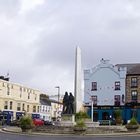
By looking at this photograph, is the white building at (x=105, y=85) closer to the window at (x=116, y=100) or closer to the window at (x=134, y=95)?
the window at (x=116, y=100)

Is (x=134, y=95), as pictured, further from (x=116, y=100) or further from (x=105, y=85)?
(x=105, y=85)

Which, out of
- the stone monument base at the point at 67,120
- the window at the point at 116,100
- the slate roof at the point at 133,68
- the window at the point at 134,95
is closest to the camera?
the stone monument base at the point at 67,120

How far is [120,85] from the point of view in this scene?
74438 mm

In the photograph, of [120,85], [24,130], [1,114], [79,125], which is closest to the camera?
Answer: [79,125]

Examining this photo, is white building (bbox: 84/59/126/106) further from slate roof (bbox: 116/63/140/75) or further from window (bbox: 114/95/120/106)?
slate roof (bbox: 116/63/140/75)

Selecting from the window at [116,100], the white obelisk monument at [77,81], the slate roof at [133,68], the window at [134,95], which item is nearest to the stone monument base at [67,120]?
the white obelisk monument at [77,81]

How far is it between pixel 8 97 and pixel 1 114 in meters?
4.37

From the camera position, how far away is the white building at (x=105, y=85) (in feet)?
244

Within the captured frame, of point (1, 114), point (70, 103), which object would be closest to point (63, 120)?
point (70, 103)

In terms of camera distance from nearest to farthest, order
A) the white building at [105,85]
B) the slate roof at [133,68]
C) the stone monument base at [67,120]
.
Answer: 1. the stone monument base at [67,120]
2. the slate roof at [133,68]
3. the white building at [105,85]

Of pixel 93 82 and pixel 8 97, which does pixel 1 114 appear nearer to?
pixel 8 97

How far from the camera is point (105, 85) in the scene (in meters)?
76.1

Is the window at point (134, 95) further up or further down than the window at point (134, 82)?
further down

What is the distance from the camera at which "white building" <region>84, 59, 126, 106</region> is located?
2928 inches
